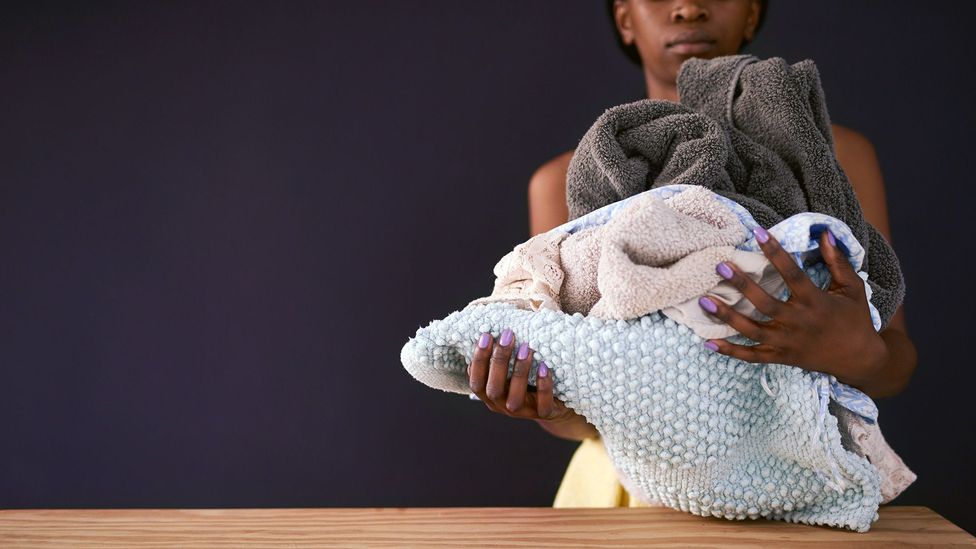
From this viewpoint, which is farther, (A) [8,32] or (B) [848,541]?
(A) [8,32]

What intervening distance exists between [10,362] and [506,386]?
128 cm

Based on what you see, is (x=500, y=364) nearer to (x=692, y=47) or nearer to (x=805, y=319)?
(x=805, y=319)

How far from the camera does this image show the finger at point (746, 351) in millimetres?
656

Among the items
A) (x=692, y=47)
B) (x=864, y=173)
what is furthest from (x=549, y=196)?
(x=864, y=173)

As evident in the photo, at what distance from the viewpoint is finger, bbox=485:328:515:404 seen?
0.70 meters

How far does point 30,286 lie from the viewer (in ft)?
5.31

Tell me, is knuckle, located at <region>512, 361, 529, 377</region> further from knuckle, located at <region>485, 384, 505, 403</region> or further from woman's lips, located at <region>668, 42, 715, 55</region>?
woman's lips, located at <region>668, 42, 715, 55</region>

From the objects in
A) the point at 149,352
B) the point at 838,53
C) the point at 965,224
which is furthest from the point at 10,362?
the point at 965,224

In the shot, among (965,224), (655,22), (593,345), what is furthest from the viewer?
(965,224)

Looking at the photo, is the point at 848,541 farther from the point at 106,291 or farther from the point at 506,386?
the point at 106,291

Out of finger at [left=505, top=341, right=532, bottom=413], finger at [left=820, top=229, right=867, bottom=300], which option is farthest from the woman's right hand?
finger at [left=820, top=229, right=867, bottom=300]

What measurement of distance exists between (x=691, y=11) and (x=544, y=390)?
0.71 m

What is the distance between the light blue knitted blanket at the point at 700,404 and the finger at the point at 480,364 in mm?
10

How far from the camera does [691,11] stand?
1.19 meters
